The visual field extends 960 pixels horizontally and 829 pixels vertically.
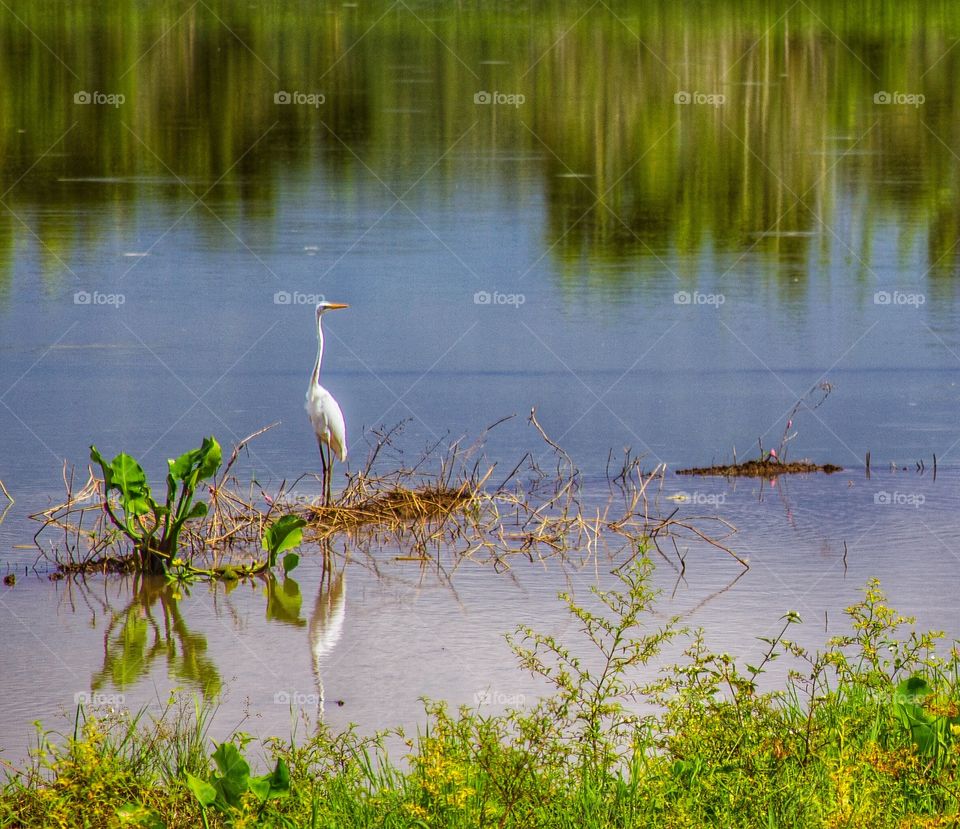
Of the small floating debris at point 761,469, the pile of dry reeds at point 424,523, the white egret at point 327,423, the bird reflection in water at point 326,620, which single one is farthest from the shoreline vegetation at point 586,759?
the small floating debris at point 761,469

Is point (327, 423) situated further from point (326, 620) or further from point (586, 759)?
point (586, 759)

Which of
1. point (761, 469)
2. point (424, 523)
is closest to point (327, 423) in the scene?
point (424, 523)

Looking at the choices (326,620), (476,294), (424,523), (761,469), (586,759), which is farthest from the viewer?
(476,294)

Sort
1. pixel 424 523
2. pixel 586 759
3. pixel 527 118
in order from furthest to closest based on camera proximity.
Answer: pixel 527 118 < pixel 424 523 < pixel 586 759

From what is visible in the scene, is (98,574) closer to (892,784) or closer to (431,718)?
(431,718)

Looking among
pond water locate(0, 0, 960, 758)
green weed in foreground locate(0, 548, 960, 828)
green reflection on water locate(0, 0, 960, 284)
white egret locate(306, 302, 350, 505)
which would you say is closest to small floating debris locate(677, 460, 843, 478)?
pond water locate(0, 0, 960, 758)

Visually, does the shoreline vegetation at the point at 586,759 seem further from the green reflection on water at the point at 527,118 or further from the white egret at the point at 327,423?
the green reflection on water at the point at 527,118

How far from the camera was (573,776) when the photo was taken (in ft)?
13.1

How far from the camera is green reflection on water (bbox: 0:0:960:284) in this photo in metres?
16.9

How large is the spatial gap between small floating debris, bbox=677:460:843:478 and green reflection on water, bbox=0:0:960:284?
6.47 m

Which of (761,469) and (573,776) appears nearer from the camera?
(573,776)

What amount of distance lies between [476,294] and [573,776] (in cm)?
905

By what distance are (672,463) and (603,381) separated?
1.97 m

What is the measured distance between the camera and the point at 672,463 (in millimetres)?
8758
